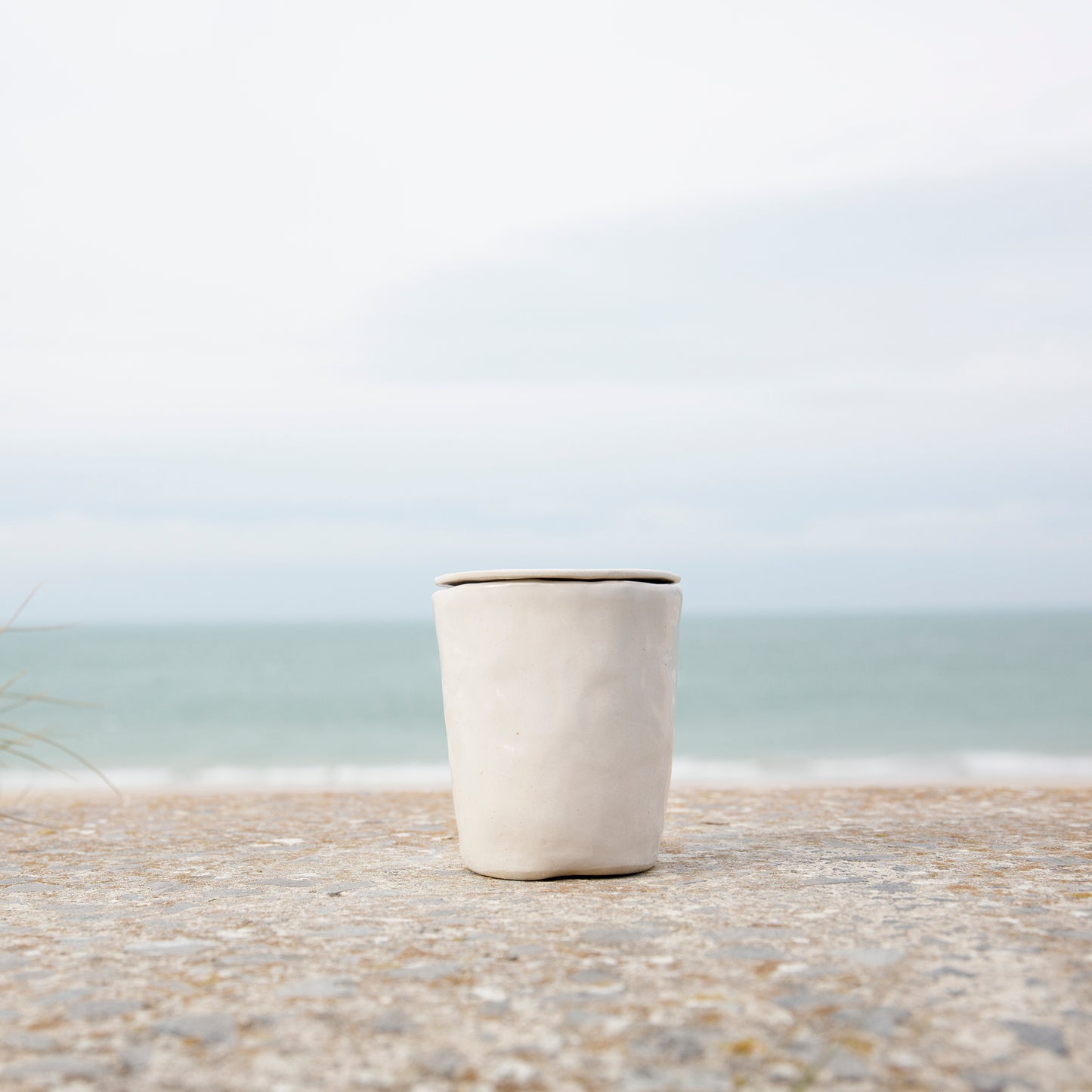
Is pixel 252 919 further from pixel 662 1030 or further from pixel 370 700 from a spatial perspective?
pixel 370 700

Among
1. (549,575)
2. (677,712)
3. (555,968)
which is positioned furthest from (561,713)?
(677,712)

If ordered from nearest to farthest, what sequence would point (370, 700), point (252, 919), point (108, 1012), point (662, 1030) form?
point (662, 1030), point (108, 1012), point (252, 919), point (370, 700)

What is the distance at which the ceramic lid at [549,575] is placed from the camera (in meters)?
3.36

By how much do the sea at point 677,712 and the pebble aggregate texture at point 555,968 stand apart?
0.71m

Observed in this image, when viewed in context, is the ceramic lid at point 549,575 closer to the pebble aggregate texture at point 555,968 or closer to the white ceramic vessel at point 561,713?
the white ceramic vessel at point 561,713

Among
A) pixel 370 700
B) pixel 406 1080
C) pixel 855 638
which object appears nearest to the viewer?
pixel 406 1080

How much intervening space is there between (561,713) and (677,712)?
2091 centimetres

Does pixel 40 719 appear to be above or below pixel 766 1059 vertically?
below

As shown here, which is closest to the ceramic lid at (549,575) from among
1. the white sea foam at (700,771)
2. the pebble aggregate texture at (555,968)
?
the pebble aggregate texture at (555,968)

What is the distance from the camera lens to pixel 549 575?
11.0 feet

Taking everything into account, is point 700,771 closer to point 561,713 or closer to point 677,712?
point 561,713

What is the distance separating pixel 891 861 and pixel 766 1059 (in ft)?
6.31

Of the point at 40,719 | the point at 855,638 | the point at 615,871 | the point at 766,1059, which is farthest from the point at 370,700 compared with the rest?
the point at 855,638

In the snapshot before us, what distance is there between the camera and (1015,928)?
2.69m
